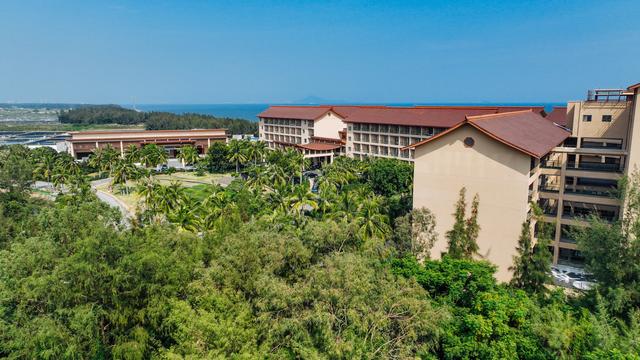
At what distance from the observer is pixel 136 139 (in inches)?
3816

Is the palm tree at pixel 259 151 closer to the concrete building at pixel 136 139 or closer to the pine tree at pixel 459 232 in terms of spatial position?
the concrete building at pixel 136 139

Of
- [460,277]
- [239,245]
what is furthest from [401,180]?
[239,245]

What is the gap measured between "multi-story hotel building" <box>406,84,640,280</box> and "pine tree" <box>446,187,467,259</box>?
557 mm

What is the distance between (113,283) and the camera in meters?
19.8

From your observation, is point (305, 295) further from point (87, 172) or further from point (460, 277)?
point (87, 172)

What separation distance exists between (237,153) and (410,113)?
3210 cm

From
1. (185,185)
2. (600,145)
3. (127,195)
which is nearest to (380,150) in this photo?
(185,185)

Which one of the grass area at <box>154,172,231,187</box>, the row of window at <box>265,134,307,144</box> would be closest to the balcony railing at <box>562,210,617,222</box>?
the grass area at <box>154,172,231,187</box>

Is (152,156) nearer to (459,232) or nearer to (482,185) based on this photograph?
(459,232)

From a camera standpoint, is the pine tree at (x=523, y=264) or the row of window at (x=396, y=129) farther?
the row of window at (x=396, y=129)

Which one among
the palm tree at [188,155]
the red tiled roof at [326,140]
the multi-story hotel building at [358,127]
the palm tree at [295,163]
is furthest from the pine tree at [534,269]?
the palm tree at [188,155]

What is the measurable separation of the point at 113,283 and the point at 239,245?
5966 millimetres

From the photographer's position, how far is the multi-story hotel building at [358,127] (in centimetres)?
6944

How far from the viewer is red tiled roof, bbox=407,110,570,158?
108 feet
